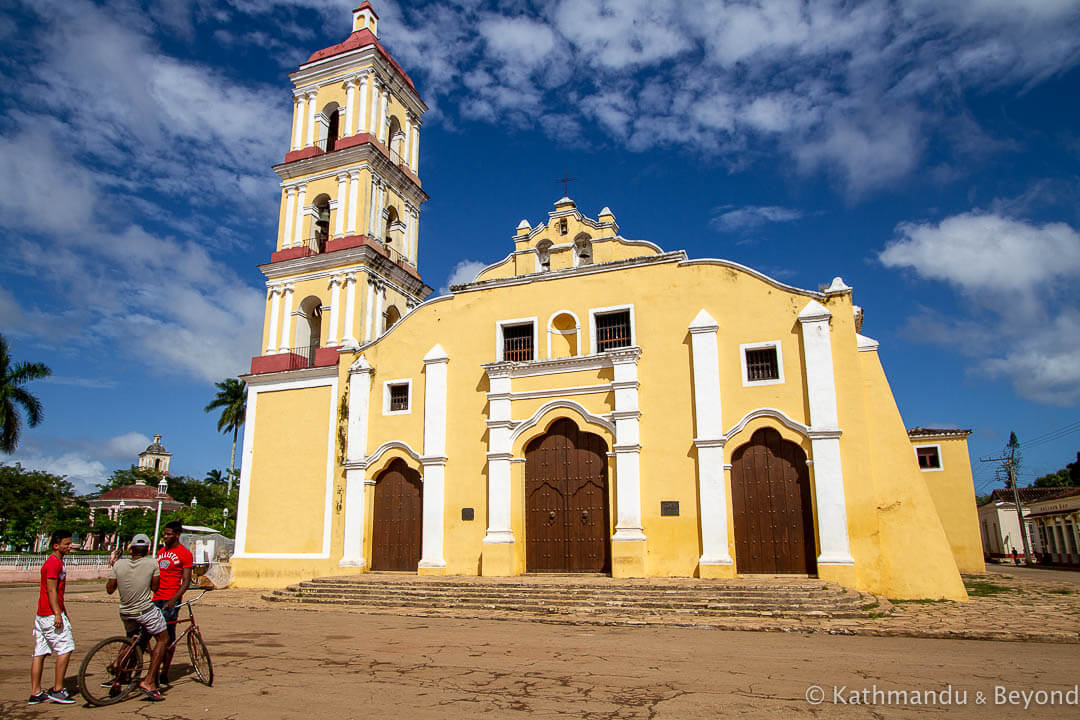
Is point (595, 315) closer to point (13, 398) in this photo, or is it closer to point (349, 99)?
point (349, 99)

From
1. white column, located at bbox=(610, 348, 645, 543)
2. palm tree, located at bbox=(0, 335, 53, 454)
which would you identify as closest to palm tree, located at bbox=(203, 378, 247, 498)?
palm tree, located at bbox=(0, 335, 53, 454)

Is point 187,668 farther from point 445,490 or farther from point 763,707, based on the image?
point 445,490

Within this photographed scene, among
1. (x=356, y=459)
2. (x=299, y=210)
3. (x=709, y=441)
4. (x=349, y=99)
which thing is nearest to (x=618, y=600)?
(x=709, y=441)

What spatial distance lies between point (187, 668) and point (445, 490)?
9.85 meters

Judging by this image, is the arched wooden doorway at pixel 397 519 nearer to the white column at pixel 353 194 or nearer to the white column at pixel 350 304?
the white column at pixel 350 304

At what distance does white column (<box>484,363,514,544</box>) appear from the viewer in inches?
661

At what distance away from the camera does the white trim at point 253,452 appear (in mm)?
18750

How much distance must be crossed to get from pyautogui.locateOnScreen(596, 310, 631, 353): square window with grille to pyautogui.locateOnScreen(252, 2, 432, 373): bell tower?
7071 millimetres

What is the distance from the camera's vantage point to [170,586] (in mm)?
6918

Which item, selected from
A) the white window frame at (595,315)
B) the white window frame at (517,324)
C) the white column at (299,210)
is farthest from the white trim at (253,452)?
the white window frame at (595,315)

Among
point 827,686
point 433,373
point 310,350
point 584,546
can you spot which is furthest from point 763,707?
point 310,350

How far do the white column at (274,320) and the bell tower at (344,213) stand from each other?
31 millimetres

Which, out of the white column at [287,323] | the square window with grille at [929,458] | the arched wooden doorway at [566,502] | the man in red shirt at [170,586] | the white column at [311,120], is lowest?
the man in red shirt at [170,586]

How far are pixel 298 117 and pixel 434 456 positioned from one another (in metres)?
12.9
